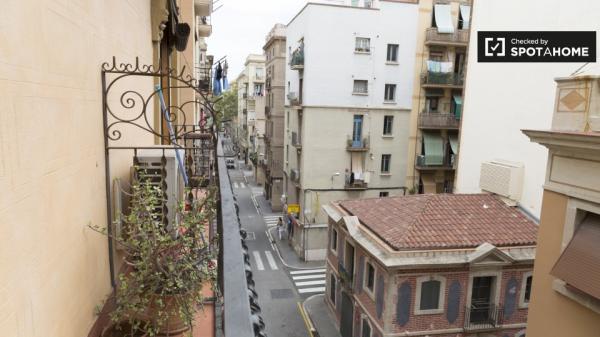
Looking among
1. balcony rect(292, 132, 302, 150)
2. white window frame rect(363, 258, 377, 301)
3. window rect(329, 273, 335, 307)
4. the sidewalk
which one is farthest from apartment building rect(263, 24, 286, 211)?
white window frame rect(363, 258, 377, 301)

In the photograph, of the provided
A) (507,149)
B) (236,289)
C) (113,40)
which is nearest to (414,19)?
(507,149)

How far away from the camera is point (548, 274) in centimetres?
812

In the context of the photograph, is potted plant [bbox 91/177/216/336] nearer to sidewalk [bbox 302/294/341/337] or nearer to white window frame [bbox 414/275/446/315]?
white window frame [bbox 414/275/446/315]

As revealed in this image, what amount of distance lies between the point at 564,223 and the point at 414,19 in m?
18.8

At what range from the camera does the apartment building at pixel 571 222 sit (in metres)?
7.11

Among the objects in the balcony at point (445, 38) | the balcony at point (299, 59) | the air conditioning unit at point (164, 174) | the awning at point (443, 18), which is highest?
the awning at point (443, 18)

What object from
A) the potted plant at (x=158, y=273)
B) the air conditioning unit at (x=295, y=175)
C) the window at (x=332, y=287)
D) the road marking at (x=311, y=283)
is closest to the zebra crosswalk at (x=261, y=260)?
the road marking at (x=311, y=283)

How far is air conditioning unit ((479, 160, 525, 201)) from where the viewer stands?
14680 millimetres

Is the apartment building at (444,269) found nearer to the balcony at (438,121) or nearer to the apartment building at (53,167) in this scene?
the apartment building at (53,167)

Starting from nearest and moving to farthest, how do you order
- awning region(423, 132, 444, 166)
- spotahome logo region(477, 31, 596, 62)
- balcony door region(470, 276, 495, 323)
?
spotahome logo region(477, 31, 596, 62) → balcony door region(470, 276, 495, 323) → awning region(423, 132, 444, 166)

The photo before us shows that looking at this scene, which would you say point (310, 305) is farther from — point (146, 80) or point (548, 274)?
point (146, 80)

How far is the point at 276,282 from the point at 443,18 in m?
17.8

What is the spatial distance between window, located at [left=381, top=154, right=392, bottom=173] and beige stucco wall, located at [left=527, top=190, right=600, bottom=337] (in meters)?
16.4

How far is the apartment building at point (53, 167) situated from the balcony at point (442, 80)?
895 inches
